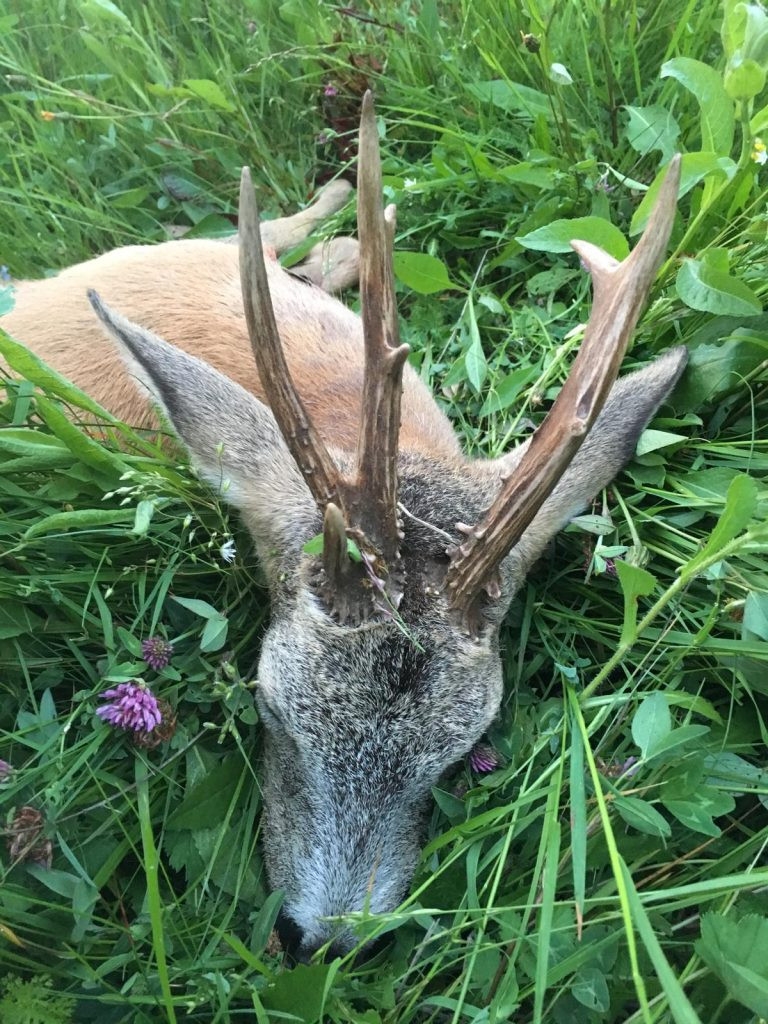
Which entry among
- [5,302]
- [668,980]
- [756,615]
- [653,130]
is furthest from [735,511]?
[5,302]

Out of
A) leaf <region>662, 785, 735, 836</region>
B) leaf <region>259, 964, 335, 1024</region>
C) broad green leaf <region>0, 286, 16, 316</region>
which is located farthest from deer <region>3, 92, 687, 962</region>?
leaf <region>662, 785, 735, 836</region>

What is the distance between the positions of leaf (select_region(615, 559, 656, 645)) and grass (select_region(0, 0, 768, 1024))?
11 mm

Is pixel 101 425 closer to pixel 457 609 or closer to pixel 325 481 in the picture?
pixel 325 481

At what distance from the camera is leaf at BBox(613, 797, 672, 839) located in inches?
89.7

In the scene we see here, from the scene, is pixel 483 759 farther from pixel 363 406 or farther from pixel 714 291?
pixel 714 291

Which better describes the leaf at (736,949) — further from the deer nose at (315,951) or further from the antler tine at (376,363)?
the antler tine at (376,363)

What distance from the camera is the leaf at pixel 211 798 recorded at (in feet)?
8.71

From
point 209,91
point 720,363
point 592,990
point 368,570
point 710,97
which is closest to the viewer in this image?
point 592,990

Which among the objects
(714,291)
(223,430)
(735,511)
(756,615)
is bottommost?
(756,615)

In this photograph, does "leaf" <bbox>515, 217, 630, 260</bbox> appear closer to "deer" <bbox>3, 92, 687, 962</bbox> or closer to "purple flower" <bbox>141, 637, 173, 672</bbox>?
"deer" <bbox>3, 92, 687, 962</bbox>

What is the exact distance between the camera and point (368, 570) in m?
2.41

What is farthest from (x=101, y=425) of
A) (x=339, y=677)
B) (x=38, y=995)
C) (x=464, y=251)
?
(x=464, y=251)

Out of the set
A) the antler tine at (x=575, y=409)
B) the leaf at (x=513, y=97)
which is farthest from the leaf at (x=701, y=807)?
the leaf at (x=513, y=97)

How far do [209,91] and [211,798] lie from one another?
3.85m
